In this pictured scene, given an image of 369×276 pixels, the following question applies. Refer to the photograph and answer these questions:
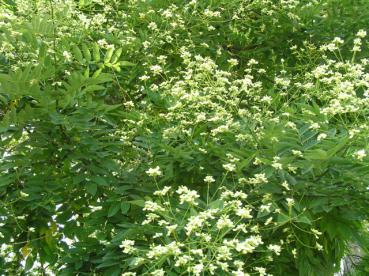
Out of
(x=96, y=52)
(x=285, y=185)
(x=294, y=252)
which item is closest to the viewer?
(x=285, y=185)

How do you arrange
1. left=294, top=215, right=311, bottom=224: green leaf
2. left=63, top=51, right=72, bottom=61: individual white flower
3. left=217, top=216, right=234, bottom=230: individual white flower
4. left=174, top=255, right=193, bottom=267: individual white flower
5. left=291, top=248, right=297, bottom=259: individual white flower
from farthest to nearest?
left=63, top=51, right=72, bottom=61: individual white flower < left=291, top=248, right=297, bottom=259: individual white flower < left=294, top=215, right=311, bottom=224: green leaf < left=217, top=216, right=234, bottom=230: individual white flower < left=174, top=255, right=193, bottom=267: individual white flower

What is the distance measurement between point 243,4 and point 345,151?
1828mm

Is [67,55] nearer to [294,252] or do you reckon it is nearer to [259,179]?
[259,179]

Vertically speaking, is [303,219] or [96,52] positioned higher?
[96,52]

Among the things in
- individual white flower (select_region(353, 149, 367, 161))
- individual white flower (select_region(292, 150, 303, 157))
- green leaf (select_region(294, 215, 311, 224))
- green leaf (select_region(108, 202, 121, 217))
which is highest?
individual white flower (select_region(353, 149, 367, 161))

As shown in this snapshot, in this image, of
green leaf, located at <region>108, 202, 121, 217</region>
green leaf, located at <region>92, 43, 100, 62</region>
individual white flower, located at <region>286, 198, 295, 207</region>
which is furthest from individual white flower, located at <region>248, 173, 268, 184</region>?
green leaf, located at <region>92, 43, 100, 62</region>

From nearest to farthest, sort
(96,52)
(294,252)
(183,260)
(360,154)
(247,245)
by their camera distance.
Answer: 1. (183,260)
2. (247,245)
3. (360,154)
4. (294,252)
5. (96,52)

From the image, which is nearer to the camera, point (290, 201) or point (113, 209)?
point (290, 201)

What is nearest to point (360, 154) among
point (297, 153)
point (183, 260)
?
point (297, 153)

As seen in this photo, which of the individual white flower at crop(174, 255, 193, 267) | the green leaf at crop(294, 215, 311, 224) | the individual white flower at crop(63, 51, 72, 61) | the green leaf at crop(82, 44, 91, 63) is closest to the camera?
the individual white flower at crop(174, 255, 193, 267)

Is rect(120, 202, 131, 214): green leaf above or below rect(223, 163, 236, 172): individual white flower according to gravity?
below

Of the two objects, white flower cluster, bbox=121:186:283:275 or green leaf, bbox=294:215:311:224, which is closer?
white flower cluster, bbox=121:186:283:275

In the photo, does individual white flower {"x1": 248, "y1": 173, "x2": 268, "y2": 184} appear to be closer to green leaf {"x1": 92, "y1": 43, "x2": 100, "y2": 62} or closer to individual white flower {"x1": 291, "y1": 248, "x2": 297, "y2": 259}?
individual white flower {"x1": 291, "y1": 248, "x2": 297, "y2": 259}

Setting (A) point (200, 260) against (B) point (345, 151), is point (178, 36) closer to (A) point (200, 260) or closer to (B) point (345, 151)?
(B) point (345, 151)
